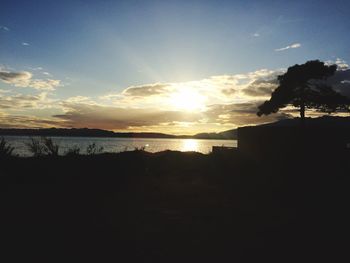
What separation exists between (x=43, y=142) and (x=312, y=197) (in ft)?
58.3

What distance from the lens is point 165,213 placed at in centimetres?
1009

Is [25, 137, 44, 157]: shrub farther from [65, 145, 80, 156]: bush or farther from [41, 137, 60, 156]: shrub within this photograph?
[65, 145, 80, 156]: bush

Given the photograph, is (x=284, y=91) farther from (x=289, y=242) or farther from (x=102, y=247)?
(x=102, y=247)

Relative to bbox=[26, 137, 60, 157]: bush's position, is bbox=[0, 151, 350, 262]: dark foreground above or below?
below

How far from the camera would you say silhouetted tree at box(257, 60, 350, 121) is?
2348cm

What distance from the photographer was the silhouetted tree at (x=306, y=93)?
23.5 meters

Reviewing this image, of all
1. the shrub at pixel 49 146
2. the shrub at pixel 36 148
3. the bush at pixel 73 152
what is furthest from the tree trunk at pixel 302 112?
the shrub at pixel 36 148

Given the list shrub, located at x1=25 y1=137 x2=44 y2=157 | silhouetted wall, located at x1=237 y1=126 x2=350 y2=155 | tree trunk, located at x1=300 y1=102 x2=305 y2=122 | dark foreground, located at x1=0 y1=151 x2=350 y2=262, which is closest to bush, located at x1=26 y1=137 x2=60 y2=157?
shrub, located at x1=25 y1=137 x2=44 y2=157

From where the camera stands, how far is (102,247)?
6.93 m

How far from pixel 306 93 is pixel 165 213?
1842cm

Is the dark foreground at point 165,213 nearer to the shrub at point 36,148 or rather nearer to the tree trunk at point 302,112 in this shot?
the shrub at point 36,148

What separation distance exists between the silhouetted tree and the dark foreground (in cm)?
508

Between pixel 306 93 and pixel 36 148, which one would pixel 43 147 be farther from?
pixel 306 93

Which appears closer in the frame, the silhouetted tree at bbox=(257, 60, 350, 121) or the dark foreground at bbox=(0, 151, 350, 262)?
the dark foreground at bbox=(0, 151, 350, 262)
